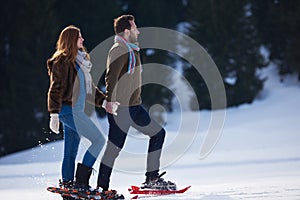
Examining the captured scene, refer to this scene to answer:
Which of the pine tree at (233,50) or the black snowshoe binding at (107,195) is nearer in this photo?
the black snowshoe binding at (107,195)

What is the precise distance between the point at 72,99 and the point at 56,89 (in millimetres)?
200

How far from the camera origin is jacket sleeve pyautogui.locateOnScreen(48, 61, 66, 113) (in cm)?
554

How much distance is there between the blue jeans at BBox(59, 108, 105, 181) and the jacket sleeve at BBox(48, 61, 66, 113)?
19cm

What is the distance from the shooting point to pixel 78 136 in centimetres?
582

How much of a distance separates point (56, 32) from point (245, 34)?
247 inches

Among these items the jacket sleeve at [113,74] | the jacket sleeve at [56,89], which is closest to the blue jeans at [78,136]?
the jacket sleeve at [56,89]

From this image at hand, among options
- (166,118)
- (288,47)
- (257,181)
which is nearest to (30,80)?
Result: (166,118)

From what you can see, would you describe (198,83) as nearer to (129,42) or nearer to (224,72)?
(224,72)

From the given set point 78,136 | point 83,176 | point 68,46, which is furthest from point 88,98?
point 83,176

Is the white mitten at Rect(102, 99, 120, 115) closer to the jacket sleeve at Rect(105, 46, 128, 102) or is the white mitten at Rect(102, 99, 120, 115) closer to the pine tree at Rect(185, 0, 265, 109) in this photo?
the jacket sleeve at Rect(105, 46, 128, 102)

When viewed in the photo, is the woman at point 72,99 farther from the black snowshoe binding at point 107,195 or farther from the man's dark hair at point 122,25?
the man's dark hair at point 122,25

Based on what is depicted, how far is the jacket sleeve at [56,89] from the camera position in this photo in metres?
5.54

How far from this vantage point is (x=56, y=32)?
1995 centimetres

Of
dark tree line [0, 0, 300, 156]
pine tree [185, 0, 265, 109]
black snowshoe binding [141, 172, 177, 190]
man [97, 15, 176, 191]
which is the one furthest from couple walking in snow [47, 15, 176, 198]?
pine tree [185, 0, 265, 109]
